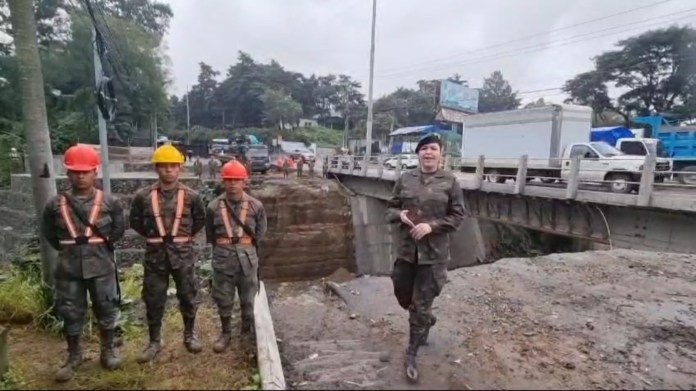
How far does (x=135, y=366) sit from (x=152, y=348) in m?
0.18

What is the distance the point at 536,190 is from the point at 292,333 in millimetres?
7935

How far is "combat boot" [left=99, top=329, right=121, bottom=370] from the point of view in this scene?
320 centimetres

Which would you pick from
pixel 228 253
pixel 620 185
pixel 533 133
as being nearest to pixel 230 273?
pixel 228 253

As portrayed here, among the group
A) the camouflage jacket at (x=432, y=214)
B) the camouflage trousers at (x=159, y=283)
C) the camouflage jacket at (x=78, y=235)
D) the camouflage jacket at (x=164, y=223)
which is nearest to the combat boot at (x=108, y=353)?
the camouflage trousers at (x=159, y=283)

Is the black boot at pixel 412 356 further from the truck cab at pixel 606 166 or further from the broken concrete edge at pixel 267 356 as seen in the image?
the truck cab at pixel 606 166


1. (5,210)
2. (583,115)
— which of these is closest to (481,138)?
(583,115)

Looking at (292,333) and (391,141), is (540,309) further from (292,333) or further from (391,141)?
(391,141)

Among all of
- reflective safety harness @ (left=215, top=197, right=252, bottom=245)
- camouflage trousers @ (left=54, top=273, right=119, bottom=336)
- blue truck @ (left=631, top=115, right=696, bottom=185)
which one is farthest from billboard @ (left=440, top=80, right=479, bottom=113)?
camouflage trousers @ (left=54, top=273, right=119, bottom=336)

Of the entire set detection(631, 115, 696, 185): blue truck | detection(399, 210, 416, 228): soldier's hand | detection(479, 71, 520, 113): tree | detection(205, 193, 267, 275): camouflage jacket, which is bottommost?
detection(205, 193, 267, 275): camouflage jacket

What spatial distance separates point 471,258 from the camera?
Answer: 53.1ft

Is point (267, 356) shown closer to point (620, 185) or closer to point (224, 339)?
point (224, 339)

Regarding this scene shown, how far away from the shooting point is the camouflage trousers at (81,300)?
3.07 m

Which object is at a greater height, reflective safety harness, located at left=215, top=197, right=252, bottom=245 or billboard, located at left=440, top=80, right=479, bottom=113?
billboard, located at left=440, top=80, right=479, bottom=113

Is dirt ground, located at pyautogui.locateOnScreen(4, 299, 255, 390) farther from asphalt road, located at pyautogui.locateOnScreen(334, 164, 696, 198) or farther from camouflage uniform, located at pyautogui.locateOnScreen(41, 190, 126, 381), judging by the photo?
asphalt road, located at pyautogui.locateOnScreen(334, 164, 696, 198)
